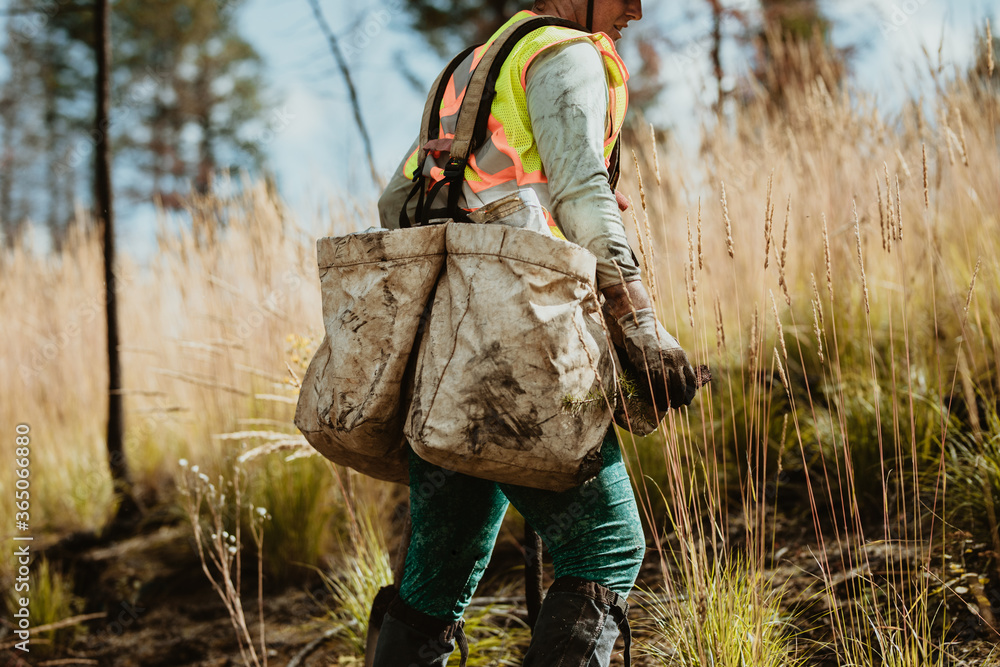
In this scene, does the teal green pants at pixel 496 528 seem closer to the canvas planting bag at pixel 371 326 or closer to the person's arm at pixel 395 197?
the canvas planting bag at pixel 371 326

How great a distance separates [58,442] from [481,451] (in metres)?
3.88

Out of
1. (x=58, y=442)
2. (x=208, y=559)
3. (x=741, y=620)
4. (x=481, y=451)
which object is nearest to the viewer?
(x=481, y=451)

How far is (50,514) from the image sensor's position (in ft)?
11.3

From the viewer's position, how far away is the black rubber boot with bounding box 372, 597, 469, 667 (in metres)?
1.20

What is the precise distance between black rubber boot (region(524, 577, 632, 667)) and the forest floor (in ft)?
2.45

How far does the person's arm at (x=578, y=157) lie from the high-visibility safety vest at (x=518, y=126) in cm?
5

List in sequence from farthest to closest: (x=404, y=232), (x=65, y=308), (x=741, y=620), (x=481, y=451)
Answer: (x=65, y=308), (x=741, y=620), (x=404, y=232), (x=481, y=451)

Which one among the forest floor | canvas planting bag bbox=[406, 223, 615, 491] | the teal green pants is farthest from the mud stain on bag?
the forest floor

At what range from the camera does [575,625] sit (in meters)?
1.05

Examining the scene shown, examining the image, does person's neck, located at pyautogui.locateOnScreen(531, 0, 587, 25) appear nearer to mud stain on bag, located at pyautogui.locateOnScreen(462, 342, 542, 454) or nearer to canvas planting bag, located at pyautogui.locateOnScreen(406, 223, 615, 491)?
canvas planting bag, located at pyautogui.locateOnScreen(406, 223, 615, 491)

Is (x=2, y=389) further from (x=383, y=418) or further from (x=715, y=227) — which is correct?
(x=715, y=227)

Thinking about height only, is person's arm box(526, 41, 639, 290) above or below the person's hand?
above

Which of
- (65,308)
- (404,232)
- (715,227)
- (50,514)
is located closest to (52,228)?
(65,308)

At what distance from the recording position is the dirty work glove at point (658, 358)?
3.62 ft
